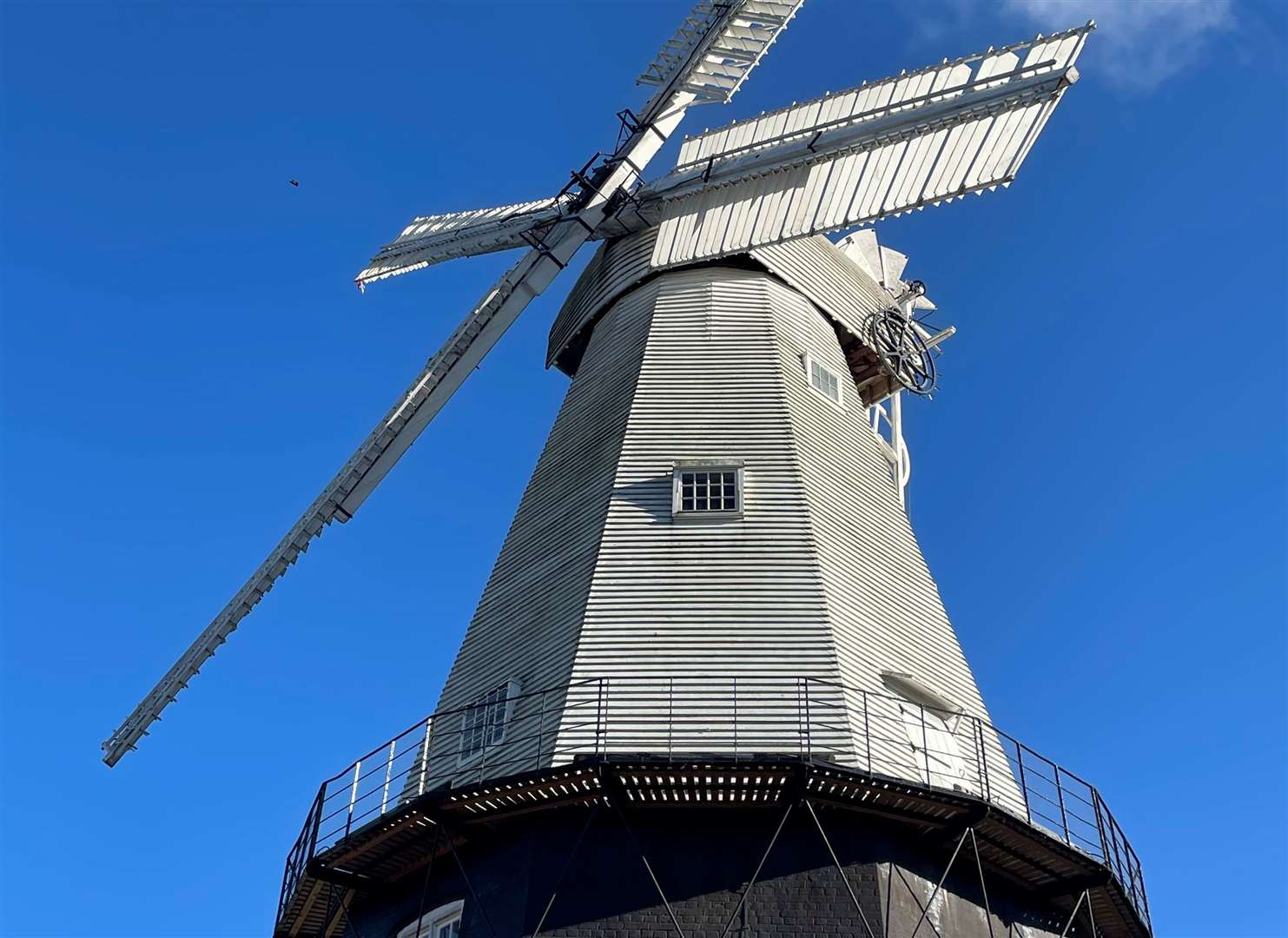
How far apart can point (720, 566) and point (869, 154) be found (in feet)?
21.2

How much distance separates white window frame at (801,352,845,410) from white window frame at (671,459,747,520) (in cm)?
265

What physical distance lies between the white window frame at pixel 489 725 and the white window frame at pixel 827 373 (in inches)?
260

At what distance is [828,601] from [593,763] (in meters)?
3.91

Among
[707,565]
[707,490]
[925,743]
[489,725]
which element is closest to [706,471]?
[707,490]

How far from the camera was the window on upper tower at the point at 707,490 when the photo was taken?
19.6 metres

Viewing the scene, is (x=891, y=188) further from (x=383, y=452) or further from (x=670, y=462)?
(x=383, y=452)

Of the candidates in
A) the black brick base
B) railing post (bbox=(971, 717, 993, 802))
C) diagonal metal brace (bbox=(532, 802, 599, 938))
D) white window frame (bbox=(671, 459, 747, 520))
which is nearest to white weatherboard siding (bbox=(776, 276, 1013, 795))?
railing post (bbox=(971, 717, 993, 802))

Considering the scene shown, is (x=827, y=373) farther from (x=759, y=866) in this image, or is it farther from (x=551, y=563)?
(x=759, y=866)

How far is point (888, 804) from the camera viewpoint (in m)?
16.4

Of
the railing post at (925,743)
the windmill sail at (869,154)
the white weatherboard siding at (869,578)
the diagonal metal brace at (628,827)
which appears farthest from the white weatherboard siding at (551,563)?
the railing post at (925,743)

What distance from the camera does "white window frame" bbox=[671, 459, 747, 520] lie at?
Result: 19.6m

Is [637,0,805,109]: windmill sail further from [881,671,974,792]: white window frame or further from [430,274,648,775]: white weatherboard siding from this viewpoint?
[881,671,974,792]: white window frame

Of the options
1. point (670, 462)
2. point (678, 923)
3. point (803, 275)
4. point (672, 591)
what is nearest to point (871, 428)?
point (803, 275)

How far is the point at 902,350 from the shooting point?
25.1 meters
